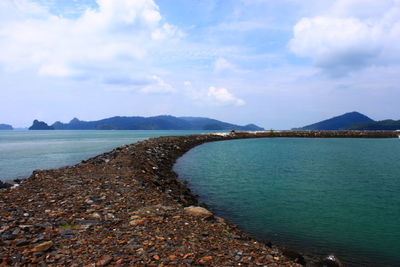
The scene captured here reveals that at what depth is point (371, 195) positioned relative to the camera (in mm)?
17156

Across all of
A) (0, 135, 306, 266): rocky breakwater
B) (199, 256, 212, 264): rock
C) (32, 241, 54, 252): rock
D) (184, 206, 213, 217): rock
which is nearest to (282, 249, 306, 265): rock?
(0, 135, 306, 266): rocky breakwater

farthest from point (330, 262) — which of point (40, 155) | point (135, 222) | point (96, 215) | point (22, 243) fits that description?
point (40, 155)

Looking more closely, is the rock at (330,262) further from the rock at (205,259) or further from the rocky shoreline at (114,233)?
the rock at (205,259)

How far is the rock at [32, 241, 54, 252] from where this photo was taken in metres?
6.62

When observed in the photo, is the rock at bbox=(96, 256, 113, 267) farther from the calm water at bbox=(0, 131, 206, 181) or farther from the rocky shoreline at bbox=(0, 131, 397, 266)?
the calm water at bbox=(0, 131, 206, 181)

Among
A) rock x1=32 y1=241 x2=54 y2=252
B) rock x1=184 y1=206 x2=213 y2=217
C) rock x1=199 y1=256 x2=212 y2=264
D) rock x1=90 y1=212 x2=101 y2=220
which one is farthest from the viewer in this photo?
rock x1=184 y1=206 x2=213 y2=217

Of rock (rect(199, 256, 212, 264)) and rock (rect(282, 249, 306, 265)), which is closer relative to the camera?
rock (rect(199, 256, 212, 264))

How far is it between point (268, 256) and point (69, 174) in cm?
1506

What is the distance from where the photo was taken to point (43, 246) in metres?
6.75

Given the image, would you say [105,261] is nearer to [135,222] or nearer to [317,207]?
[135,222]

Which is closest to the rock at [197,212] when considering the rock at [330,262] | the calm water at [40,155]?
the rock at [330,262]

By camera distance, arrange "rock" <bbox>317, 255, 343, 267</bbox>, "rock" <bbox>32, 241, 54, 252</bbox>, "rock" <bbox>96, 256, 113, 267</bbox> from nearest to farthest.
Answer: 1. "rock" <bbox>96, 256, 113, 267</bbox>
2. "rock" <bbox>32, 241, 54, 252</bbox>
3. "rock" <bbox>317, 255, 343, 267</bbox>

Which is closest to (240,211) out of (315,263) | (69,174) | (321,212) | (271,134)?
(321,212)

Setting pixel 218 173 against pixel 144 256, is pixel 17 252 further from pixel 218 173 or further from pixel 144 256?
pixel 218 173
